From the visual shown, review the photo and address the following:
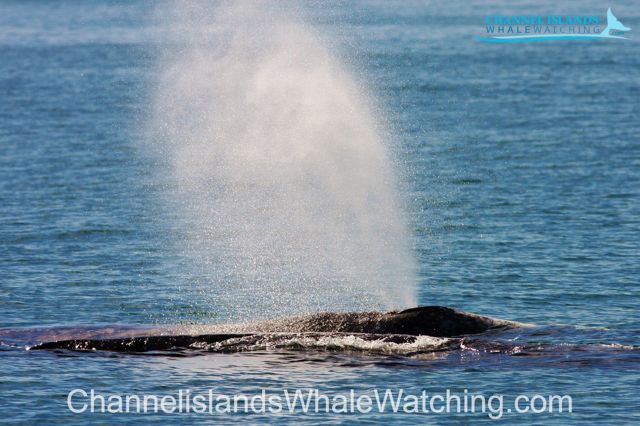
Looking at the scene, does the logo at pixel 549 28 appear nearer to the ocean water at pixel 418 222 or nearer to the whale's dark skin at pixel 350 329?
the ocean water at pixel 418 222

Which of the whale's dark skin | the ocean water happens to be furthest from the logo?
the whale's dark skin

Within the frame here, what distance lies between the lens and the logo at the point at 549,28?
4163 inches

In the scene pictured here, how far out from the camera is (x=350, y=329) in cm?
2952

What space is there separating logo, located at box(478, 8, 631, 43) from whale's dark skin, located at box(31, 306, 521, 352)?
252 ft

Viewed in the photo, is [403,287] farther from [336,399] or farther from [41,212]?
[41,212]

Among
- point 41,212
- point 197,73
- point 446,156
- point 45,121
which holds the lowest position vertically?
point 41,212

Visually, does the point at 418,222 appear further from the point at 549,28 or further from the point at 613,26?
the point at 549,28

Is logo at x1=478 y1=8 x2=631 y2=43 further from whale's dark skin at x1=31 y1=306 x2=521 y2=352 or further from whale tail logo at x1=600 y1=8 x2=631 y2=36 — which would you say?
whale's dark skin at x1=31 y1=306 x2=521 y2=352

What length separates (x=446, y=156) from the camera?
6038 centimetres

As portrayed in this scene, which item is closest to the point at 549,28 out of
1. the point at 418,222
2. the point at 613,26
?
the point at 613,26

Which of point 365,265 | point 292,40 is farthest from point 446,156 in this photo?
point 292,40

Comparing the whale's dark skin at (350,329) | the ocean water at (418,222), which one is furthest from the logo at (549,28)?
the whale's dark skin at (350,329)

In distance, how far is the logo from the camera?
106 meters

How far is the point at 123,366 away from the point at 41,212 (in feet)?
72.3
